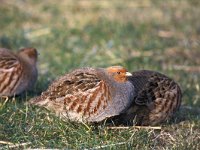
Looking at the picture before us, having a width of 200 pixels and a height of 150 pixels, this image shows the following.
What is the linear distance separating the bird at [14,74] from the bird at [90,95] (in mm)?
722

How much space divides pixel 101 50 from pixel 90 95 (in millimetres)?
4398

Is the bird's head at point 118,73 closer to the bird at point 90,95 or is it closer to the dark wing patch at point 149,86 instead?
the bird at point 90,95

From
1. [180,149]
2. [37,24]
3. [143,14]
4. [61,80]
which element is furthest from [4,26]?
[180,149]

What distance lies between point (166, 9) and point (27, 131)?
24.1ft

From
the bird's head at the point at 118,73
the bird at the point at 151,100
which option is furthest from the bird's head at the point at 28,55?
the bird's head at the point at 118,73

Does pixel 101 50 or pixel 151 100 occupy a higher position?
pixel 151 100

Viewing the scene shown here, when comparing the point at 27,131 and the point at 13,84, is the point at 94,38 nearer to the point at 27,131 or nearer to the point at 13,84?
the point at 13,84

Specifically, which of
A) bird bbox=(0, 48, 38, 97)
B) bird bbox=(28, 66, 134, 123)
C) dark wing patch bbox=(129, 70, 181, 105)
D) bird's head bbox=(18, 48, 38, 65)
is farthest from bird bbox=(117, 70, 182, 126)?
bird's head bbox=(18, 48, 38, 65)

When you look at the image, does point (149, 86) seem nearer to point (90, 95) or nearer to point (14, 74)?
point (90, 95)

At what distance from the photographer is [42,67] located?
29.6 feet

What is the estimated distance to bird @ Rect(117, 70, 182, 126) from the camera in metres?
6.02

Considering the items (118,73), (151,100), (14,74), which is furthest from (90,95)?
(14,74)

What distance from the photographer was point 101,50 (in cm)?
994

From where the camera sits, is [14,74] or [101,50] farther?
[101,50]
